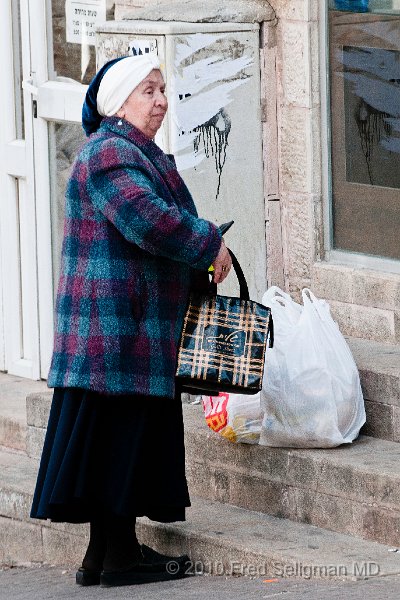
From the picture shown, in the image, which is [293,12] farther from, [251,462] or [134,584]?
[134,584]

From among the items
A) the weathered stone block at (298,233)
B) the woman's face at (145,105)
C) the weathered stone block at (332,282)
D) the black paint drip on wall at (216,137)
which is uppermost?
the woman's face at (145,105)

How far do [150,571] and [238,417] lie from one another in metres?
0.68

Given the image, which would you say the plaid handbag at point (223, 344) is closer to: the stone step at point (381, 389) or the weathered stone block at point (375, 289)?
the stone step at point (381, 389)

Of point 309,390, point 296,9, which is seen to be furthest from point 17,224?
point 309,390

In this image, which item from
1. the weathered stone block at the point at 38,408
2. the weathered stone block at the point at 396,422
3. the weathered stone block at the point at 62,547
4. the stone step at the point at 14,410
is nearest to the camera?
the weathered stone block at the point at 396,422

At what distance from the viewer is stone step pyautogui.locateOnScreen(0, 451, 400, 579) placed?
4.91m

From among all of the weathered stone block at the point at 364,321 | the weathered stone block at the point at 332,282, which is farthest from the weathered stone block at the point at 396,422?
the weathered stone block at the point at 332,282

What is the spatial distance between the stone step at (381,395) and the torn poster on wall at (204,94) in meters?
1.09

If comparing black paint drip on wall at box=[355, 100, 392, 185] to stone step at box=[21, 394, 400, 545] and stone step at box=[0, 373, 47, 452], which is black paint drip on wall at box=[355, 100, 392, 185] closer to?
stone step at box=[21, 394, 400, 545]

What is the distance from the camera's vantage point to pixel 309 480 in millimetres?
5352

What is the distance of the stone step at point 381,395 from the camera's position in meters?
5.54

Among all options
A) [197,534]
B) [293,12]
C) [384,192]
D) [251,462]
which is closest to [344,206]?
[384,192]

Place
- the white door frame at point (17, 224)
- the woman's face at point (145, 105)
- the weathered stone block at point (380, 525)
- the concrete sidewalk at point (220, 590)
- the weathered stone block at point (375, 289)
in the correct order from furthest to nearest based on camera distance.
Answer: the white door frame at point (17, 224), the weathered stone block at point (375, 289), the weathered stone block at point (380, 525), the woman's face at point (145, 105), the concrete sidewalk at point (220, 590)

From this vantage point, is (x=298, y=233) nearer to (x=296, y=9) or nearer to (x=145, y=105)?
(x=296, y=9)
